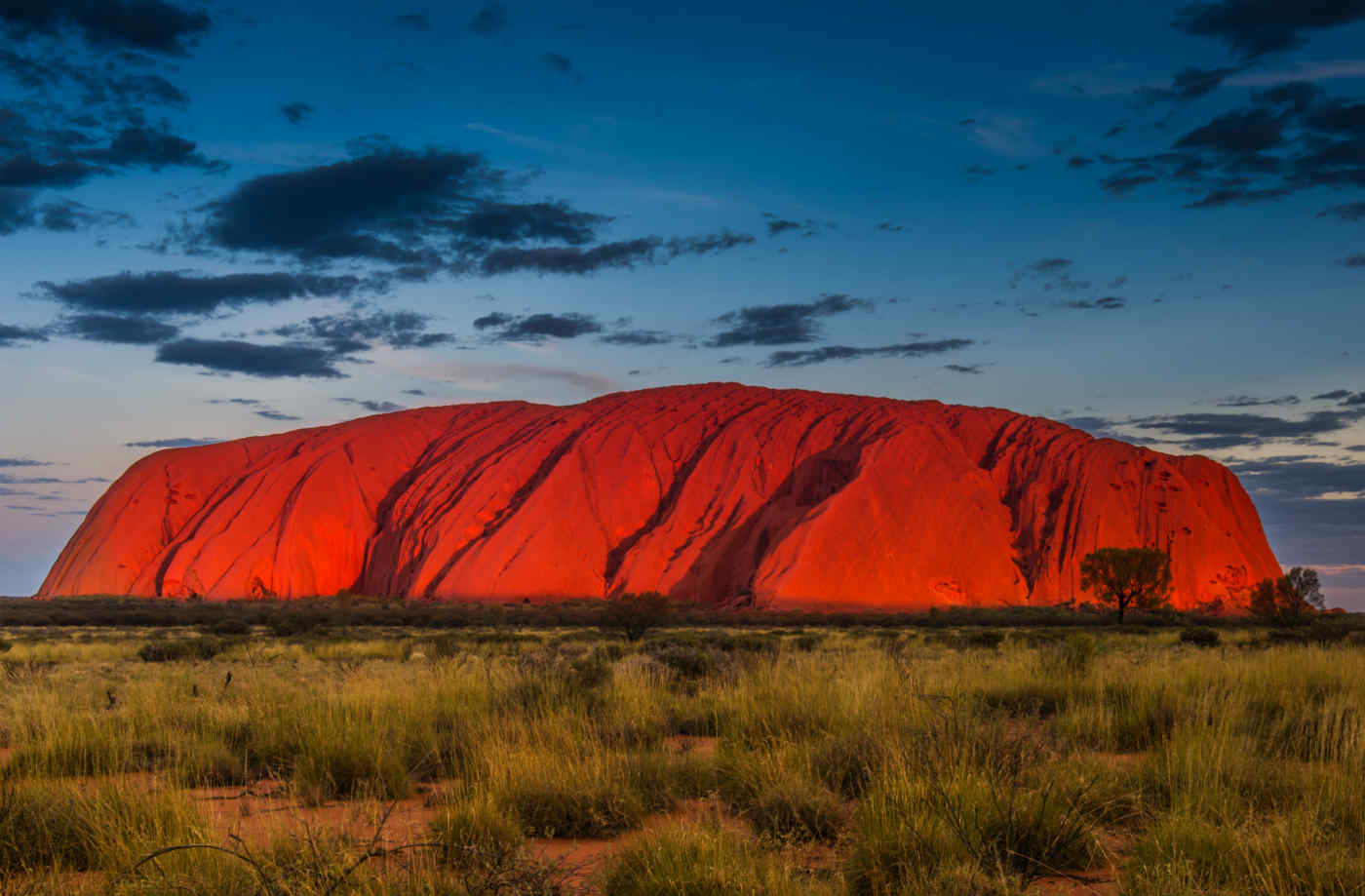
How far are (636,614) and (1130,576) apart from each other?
23732mm

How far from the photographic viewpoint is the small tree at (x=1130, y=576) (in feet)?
135

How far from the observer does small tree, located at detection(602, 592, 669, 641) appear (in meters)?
31.0

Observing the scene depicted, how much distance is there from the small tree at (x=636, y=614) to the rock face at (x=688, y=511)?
19595 mm

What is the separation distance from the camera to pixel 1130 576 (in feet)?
135

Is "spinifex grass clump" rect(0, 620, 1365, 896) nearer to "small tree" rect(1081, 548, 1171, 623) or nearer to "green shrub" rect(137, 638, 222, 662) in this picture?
"green shrub" rect(137, 638, 222, 662)

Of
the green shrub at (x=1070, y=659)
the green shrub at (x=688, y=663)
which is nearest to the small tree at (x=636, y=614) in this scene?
the green shrub at (x=688, y=663)

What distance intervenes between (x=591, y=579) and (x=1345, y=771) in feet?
184

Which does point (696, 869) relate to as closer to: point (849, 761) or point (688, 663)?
point (849, 761)

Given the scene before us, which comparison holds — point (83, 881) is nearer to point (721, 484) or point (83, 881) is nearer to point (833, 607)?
point (833, 607)

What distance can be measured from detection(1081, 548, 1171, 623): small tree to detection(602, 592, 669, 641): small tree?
69.1 ft

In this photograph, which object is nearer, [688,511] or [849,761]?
[849,761]

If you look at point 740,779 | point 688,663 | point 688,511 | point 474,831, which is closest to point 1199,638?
point 688,663

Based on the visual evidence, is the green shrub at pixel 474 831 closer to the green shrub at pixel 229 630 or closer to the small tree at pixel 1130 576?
the green shrub at pixel 229 630

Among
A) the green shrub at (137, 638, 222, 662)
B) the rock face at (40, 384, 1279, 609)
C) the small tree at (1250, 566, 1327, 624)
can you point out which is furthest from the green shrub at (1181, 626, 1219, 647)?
the rock face at (40, 384, 1279, 609)
